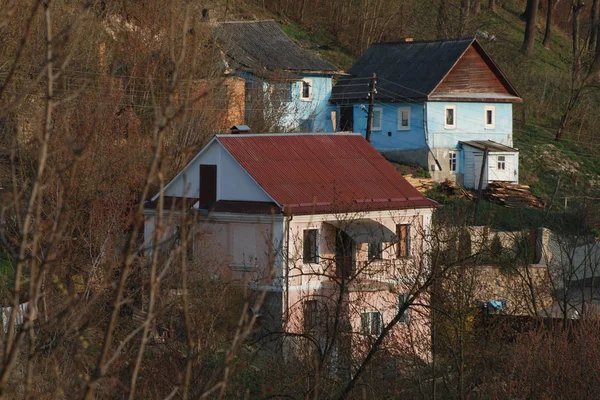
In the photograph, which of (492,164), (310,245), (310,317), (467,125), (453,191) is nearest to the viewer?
(310,317)

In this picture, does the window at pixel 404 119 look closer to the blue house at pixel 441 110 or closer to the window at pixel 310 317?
the blue house at pixel 441 110

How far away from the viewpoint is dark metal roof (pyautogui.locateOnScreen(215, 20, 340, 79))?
3478 centimetres

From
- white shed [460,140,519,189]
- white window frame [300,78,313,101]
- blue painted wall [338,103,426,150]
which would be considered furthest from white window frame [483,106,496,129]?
white window frame [300,78,313,101]

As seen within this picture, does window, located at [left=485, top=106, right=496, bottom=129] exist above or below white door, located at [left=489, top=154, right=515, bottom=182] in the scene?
above

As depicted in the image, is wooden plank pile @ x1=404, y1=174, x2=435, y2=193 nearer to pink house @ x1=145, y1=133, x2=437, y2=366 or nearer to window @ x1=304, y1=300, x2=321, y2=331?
pink house @ x1=145, y1=133, x2=437, y2=366

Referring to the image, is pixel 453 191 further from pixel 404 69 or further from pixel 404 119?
pixel 404 69

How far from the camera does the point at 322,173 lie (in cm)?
2361

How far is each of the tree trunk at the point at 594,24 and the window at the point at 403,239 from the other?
32015 mm

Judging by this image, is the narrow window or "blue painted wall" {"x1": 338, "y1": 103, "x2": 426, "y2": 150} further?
"blue painted wall" {"x1": 338, "y1": 103, "x2": 426, "y2": 150}

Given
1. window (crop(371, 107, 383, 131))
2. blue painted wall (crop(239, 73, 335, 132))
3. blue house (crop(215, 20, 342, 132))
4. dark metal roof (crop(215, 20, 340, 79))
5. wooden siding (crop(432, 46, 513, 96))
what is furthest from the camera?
window (crop(371, 107, 383, 131))

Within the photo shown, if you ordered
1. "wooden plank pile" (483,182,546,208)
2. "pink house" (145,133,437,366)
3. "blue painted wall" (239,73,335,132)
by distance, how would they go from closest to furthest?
"pink house" (145,133,437,366) < "blue painted wall" (239,73,335,132) < "wooden plank pile" (483,182,546,208)

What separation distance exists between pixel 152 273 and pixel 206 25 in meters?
27.4

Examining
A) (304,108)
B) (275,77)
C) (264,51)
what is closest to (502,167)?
(304,108)

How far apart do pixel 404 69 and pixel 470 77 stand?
2.58 meters
